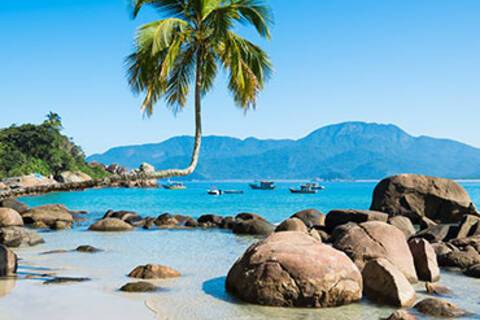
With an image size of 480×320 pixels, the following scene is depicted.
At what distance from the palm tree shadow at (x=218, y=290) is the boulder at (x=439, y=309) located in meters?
3.26

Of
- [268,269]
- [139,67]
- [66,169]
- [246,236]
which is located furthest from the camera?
[66,169]

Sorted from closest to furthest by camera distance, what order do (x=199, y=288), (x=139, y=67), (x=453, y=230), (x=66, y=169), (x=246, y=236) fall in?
(x=199, y=288)
(x=139, y=67)
(x=453, y=230)
(x=246, y=236)
(x=66, y=169)

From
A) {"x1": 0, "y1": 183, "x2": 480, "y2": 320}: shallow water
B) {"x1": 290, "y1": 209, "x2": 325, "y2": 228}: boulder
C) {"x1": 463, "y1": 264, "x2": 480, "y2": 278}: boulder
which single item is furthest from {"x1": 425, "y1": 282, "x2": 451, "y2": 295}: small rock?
{"x1": 290, "y1": 209, "x2": 325, "y2": 228}: boulder

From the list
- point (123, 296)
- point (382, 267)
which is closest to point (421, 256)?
point (382, 267)

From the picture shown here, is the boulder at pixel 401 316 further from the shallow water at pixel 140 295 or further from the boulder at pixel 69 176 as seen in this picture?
the boulder at pixel 69 176

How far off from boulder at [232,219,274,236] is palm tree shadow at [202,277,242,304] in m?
11.6

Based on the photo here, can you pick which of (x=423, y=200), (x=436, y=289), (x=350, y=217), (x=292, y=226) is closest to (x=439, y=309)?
(x=436, y=289)

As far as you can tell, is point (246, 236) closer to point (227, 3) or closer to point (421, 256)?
point (421, 256)

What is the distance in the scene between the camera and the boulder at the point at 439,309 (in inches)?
359

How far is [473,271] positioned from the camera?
43.5ft

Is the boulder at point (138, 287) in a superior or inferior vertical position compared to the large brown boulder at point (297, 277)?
inferior

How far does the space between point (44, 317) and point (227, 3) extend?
24.8 feet

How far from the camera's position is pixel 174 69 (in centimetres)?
1314

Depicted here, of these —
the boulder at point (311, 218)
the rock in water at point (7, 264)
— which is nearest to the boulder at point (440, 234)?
the boulder at point (311, 218)
